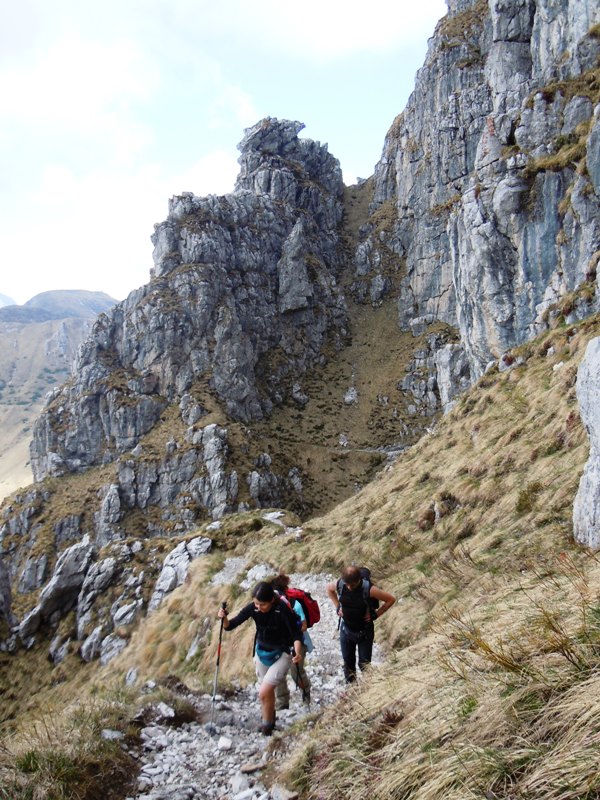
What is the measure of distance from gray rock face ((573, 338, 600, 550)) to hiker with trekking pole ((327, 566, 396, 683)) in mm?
3570

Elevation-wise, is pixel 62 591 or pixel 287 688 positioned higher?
pixel 287 688

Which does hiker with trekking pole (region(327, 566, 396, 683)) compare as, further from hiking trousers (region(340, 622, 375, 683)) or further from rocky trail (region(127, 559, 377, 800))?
rocky trail (region(127, 559, 377, 800))

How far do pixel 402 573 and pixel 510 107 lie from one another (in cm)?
5181

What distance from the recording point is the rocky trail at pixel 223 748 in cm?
527

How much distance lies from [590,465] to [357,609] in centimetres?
461

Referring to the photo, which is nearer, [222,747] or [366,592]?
[222,747]

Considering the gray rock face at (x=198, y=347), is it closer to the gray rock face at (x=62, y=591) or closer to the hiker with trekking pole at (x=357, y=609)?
the gray rock face at (x=62, y=591)

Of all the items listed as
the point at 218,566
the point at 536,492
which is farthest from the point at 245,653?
the point at 218,566

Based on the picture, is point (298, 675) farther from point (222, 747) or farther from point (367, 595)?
point (367, 595)

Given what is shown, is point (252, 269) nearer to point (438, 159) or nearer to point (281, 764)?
point (438, 159)

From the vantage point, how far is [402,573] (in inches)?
467

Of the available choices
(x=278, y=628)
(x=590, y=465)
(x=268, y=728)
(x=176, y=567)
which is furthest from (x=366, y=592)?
(x=176, y=567)

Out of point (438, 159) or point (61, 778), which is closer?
point (61, 778)

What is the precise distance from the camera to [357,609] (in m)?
6.60
